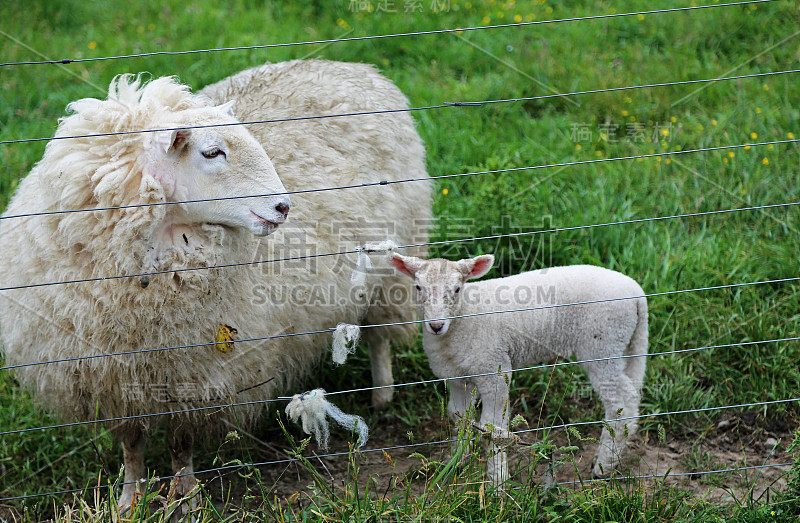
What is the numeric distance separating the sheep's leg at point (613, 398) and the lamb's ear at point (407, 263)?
2.88ft

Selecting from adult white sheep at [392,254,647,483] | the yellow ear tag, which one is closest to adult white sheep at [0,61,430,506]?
the yellow ear tag

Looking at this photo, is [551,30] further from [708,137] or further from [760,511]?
[760,511]

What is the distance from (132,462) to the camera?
3.29 m

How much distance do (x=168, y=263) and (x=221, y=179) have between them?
372mm

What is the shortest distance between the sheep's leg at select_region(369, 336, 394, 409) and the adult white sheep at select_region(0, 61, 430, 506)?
Answer: 598 millimetres

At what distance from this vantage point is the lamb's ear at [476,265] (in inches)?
118

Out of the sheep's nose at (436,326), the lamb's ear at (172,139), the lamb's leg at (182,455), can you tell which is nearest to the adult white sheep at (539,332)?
the sheep's nose at (436,326)

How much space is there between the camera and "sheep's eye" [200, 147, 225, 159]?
103 inches

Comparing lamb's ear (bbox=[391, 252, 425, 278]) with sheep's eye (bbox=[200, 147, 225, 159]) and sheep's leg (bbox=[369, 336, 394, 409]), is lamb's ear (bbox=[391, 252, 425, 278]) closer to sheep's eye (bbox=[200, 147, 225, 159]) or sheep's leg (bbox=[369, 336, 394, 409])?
sheep's eye (bbox=[200, 147, 225, 159])

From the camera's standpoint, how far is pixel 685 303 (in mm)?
4141

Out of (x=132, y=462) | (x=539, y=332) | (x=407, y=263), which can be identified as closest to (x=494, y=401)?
(x=539, y=332)

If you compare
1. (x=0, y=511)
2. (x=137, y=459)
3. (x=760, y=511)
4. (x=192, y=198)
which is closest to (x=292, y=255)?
(x=192, y=198)

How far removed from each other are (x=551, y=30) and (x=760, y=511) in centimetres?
484

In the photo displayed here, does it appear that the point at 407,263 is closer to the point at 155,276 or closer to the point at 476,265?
the point at 476,265
